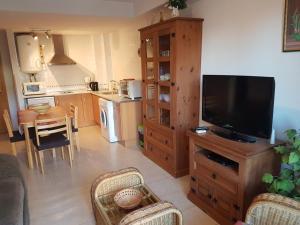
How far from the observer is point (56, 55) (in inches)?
207

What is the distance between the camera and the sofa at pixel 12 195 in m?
1.45

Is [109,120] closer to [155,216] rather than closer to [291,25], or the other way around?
[155,216]

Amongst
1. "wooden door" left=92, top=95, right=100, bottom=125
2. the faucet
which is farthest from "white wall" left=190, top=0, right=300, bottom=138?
"wooden door" left=92, top=95, right=100, bottom=125

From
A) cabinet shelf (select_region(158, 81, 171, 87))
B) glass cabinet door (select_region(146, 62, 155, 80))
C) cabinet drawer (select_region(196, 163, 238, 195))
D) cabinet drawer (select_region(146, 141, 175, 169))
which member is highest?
glass cabinet door (select_region(146, 62, 155, 80))

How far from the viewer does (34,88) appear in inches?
193

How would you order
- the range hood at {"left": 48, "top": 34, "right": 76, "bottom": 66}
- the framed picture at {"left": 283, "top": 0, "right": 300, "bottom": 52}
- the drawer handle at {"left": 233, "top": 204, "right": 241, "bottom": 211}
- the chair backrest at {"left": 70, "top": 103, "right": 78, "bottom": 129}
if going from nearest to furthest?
the framed picture at {"left": 283, "top": 0, "right": 300, "bottom": 52} < the drawer handle at {"left": 233, "top": 204, "right": 241, "bottom": 211} < the chair backrest at {"left": 70, "top": 103, "right": 78, "bottom": 129} < the range hood at {"left": 48, "top": 34, "right": 76, "bottom": 66}

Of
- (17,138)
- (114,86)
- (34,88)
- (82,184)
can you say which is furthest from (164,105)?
(34,88)

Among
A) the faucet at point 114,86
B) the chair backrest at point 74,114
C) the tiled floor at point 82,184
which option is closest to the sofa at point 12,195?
the tiled floor at point 82,184

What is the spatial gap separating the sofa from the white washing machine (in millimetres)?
1956

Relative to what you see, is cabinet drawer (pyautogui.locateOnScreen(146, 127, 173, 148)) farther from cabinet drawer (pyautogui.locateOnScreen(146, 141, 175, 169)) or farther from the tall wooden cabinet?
cabinet drawer (pyautogui.locateOnScreen(146, 141, 175, 169))

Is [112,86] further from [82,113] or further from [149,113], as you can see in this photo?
[149,113]

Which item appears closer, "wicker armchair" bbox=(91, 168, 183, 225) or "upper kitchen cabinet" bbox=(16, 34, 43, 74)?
"wicker armchair" bbox=(91, 168, 183, 225)

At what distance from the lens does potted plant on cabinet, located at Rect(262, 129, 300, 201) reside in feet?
4.70

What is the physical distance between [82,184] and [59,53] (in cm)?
361
